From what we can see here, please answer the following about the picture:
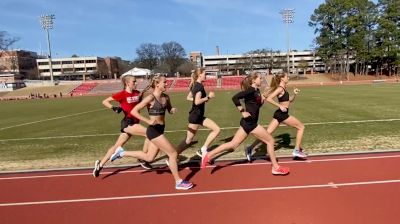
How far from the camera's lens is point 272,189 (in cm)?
671

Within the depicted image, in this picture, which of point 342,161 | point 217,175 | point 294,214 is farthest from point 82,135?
point 294,214

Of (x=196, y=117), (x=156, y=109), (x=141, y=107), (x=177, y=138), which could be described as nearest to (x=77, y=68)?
(x=177, y=138)

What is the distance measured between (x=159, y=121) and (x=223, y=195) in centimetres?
158

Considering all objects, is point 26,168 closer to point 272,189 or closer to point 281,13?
point 272,189

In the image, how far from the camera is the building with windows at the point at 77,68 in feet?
478

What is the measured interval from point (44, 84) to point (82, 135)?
78.8 m

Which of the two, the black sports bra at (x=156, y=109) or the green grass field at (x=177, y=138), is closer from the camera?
the black sports bra at (x=156, y=109)

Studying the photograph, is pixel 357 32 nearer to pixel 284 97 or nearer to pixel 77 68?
pixel 284 97

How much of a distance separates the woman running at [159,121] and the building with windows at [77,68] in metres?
141

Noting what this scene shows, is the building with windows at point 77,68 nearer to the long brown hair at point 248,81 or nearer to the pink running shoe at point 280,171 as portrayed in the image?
the long brown hair at point 248,81

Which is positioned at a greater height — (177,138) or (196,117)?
(196,117)

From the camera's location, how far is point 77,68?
15362cm

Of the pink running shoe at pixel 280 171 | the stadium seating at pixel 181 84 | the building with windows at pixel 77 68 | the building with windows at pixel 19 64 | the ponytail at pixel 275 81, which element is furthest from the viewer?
the building with windows at pixel 77 68

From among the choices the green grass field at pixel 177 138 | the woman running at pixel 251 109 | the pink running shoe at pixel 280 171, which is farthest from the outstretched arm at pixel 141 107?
the green grass field at pixel 177 138
